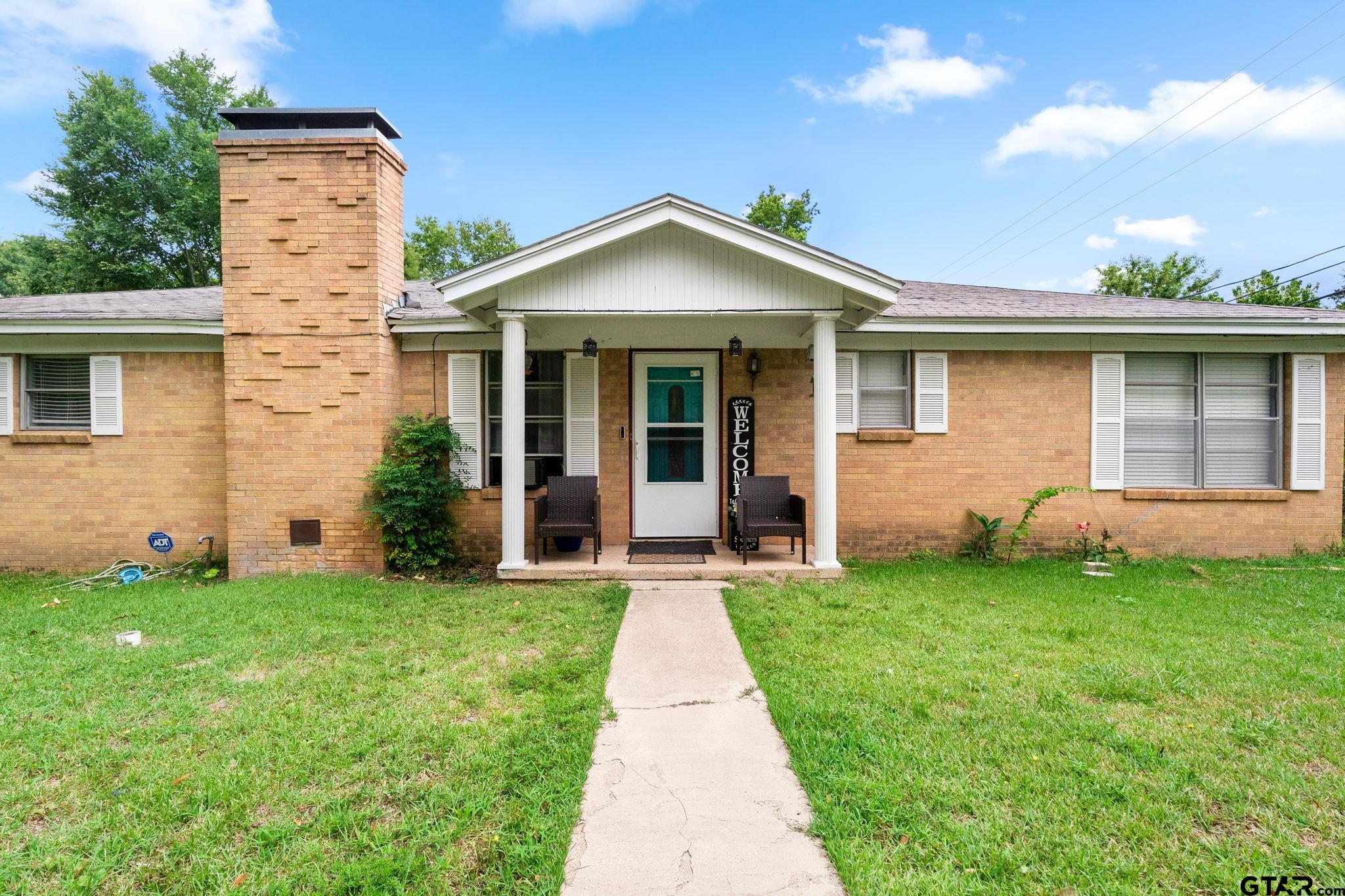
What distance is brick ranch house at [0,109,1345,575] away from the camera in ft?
20.9

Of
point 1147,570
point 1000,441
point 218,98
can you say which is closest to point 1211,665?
point 1147,570

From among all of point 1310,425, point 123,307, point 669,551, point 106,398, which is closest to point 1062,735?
point 669,551

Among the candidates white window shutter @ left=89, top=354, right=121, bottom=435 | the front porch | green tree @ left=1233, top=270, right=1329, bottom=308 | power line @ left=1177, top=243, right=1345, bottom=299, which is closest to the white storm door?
the front porch

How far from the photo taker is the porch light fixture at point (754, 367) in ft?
23.6

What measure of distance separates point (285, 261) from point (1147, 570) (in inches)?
396

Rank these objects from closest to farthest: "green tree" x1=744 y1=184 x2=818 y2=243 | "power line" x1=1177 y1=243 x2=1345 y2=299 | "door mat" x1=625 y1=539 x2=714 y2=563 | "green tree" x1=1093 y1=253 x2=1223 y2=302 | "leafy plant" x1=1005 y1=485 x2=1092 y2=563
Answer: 1. "door mat" x1=625 y1=539 x2=714 y2=563
2. "leafy plant" x1=1005 y1=485 x2=1092 y2=563
3. "power line" x1=1177 y1=243 x2=1345 y2=299
4. "green tree" x1=1093 y1=253 x2=1223 y2=302
5. "green tree" x1=744 y1=184 x2=818 y2=243

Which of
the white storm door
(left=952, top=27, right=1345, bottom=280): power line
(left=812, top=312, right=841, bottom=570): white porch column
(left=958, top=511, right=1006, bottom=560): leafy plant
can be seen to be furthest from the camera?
(left=952, top=27, right=1345, bottom=280): power line

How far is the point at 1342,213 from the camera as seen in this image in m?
13.2

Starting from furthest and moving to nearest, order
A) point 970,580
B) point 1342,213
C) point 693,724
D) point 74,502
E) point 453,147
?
point 453,147, point 1342,213, point 74,502, point 970,580, point 693,724

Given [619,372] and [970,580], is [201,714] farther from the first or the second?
[970,580]

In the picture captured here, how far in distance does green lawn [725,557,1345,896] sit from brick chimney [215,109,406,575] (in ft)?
15.3

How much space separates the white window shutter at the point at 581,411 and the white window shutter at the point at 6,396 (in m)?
6.55

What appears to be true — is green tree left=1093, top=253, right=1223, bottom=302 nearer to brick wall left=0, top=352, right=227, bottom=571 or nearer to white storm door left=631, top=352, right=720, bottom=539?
white storm door left=631, top=352, right=720, bottom=539

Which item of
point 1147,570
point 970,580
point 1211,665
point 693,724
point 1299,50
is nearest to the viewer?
point 693,724
